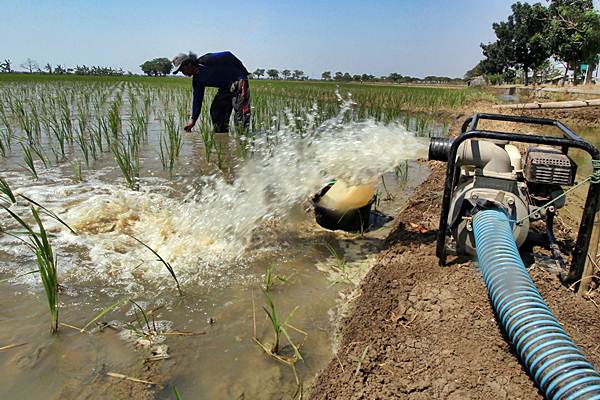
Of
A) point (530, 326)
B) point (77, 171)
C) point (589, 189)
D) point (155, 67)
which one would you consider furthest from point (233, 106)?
point (155, 67)

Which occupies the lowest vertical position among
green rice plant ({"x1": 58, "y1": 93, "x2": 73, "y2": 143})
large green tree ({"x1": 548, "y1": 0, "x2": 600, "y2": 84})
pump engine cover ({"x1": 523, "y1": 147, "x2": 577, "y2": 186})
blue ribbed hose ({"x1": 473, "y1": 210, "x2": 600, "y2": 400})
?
blue ribbed hose ({"x1": 473, "y1": 210, "x2": 600, "y2": 400})

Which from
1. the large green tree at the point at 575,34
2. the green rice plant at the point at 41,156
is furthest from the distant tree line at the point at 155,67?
the green rice plant at the point at 41,156

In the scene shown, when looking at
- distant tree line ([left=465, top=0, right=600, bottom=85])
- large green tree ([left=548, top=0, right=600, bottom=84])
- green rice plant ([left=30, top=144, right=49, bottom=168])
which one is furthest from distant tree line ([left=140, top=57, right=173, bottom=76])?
green rice plant ([left=30, top=144, right=49, bottom=168])

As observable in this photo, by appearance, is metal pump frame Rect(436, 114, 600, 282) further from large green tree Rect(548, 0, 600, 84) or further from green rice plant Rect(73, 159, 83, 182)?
large green tree Rect(548, 0, 600, 84)

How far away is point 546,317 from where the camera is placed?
1246 millimetres

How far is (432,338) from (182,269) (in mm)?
1477

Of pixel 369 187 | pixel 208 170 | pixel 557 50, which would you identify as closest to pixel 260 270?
pixel 369 187

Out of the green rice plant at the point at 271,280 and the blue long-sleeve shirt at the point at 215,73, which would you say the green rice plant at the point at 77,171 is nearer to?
the blue long-sleeve shirt at the point at 215,73

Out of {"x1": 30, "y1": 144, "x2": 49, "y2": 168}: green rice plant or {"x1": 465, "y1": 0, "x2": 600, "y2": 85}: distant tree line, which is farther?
{"x1": 465, "y1": 0, "x2": 600, "y2": 85}: distant tree line

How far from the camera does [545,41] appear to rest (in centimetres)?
2305

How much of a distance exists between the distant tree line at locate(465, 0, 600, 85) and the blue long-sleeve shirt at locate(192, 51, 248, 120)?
839 inches

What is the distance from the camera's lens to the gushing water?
243 centimetres

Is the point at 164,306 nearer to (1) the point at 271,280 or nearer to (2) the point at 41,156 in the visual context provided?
(1) the point at 271,280

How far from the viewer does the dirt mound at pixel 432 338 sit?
1293mm
